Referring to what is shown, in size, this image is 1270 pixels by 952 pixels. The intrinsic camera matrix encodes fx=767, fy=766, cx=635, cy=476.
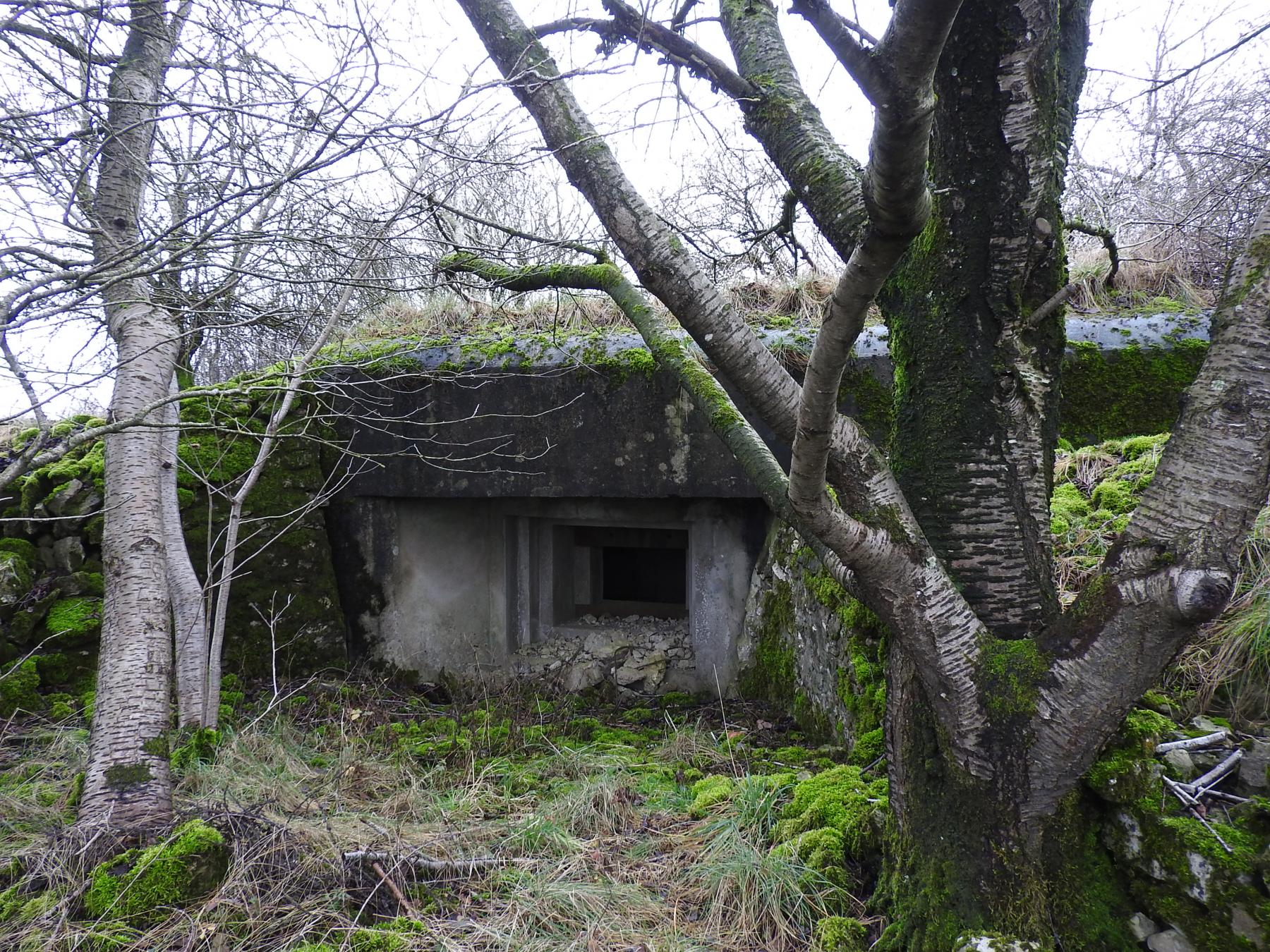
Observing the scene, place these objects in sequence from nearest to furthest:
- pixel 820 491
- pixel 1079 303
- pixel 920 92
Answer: pixel 920 92
pixel 820 491
pixel 1079 303

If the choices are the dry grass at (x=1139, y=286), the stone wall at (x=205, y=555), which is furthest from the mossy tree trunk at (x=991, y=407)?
the stone wall at (x=205, y=555)

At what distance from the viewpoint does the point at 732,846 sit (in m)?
2.53

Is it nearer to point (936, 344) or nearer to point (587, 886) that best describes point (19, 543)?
point (587, 886)

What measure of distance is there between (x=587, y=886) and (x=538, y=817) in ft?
1.59

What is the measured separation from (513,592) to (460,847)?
9.52ft

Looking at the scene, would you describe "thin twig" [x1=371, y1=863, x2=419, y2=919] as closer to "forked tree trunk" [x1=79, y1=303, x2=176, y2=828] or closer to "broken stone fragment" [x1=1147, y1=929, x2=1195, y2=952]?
A: "forked tree trunk" [x1=79, y1=303, x2=176, y2=828]

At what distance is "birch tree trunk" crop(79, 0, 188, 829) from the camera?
8.72 feet

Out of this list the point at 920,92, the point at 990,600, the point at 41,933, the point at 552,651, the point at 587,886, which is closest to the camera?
the point at 920,92

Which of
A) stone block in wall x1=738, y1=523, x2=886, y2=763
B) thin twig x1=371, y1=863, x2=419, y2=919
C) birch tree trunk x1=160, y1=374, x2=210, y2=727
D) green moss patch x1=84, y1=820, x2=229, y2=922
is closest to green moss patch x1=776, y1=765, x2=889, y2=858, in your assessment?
stone block in wall x1=738, y1=523, x2=886, y2=763

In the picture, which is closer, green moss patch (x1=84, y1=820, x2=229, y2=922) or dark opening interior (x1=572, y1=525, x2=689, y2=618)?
green moss patch (x1=84, y1=820, x2=229, y2=922)

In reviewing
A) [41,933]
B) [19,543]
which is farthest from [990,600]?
[19,543]

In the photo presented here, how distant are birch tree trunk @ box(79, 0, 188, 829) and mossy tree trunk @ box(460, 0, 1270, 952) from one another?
71.5 inches

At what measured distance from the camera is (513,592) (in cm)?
559

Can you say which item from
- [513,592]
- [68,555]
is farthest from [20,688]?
[513,592]
